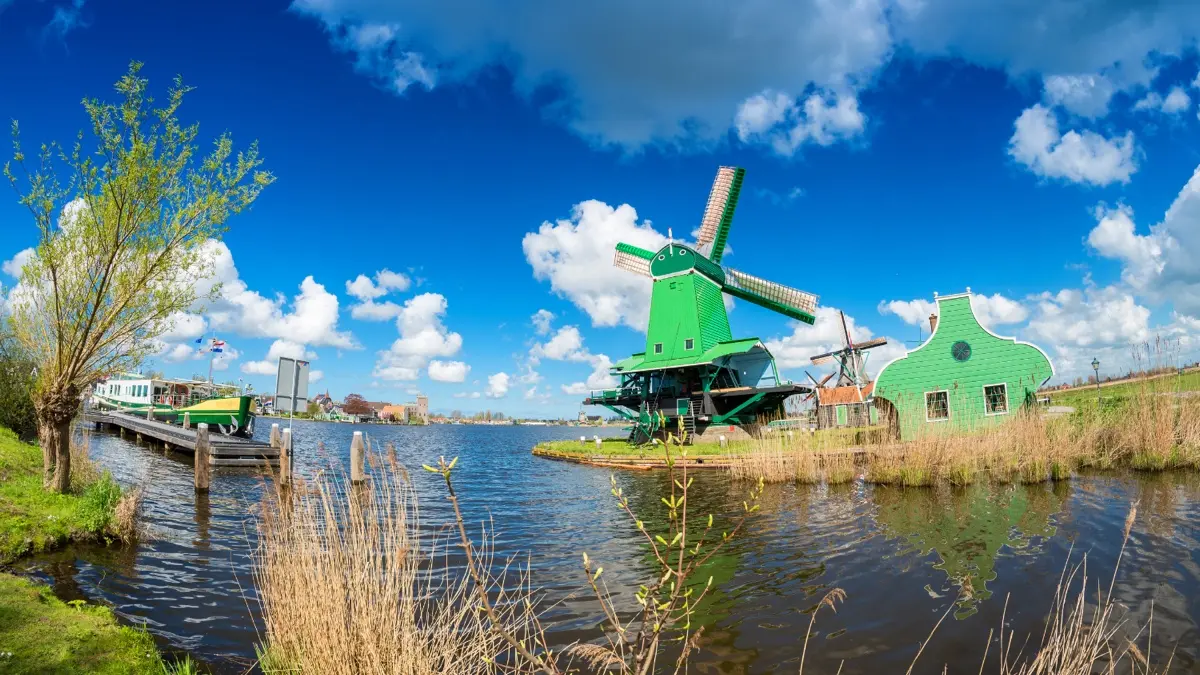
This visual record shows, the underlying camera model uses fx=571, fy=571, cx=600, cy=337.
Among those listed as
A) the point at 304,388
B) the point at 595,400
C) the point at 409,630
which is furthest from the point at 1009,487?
the point at 595,400

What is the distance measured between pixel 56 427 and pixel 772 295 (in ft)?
115

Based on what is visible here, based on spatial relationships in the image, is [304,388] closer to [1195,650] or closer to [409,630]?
[409,630]

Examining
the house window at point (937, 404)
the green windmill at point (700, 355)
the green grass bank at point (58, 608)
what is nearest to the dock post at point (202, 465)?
the green grass bank at point (58, 608)

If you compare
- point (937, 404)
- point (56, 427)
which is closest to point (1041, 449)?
point (937, 404)

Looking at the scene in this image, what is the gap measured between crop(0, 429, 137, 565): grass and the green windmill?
23.9 meters

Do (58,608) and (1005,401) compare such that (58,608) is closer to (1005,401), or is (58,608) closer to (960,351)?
(960,351)

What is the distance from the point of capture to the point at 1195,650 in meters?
5.24

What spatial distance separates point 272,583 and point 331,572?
2.98 ft

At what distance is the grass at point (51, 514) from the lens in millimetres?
8070

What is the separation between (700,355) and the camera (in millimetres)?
31172

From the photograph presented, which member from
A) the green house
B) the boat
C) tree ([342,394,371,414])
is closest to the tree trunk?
the green house

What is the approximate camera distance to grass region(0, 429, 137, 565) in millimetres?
8070

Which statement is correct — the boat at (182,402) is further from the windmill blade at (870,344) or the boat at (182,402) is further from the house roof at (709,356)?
the windmill blade at (870,344)

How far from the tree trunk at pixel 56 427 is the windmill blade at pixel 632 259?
29.8 meters
